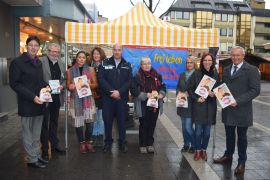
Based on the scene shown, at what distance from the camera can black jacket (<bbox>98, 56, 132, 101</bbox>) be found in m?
5.75

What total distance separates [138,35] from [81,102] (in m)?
2.05

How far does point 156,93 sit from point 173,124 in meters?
3.47

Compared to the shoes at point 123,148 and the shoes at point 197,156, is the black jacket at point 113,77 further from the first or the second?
the shoes at point 197,156

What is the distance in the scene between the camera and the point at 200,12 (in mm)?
68000

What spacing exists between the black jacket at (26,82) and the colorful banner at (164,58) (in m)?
2.50

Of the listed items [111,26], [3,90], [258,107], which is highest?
[111,26]

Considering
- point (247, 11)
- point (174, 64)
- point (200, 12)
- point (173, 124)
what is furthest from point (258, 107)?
point (247, 11)

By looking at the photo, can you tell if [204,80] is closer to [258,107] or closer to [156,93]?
Answer: [156,93]

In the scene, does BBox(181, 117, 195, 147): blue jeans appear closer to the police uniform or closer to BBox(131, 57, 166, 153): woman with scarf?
BBox(131, 57, 166, 153): woman with scarf

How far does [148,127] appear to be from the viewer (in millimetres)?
6051

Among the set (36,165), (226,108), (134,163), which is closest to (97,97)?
(134,163)

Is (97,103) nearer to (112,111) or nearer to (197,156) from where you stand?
(112,111)

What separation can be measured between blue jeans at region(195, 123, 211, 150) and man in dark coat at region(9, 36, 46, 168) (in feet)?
8.68

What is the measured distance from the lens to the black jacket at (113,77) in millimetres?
5746
